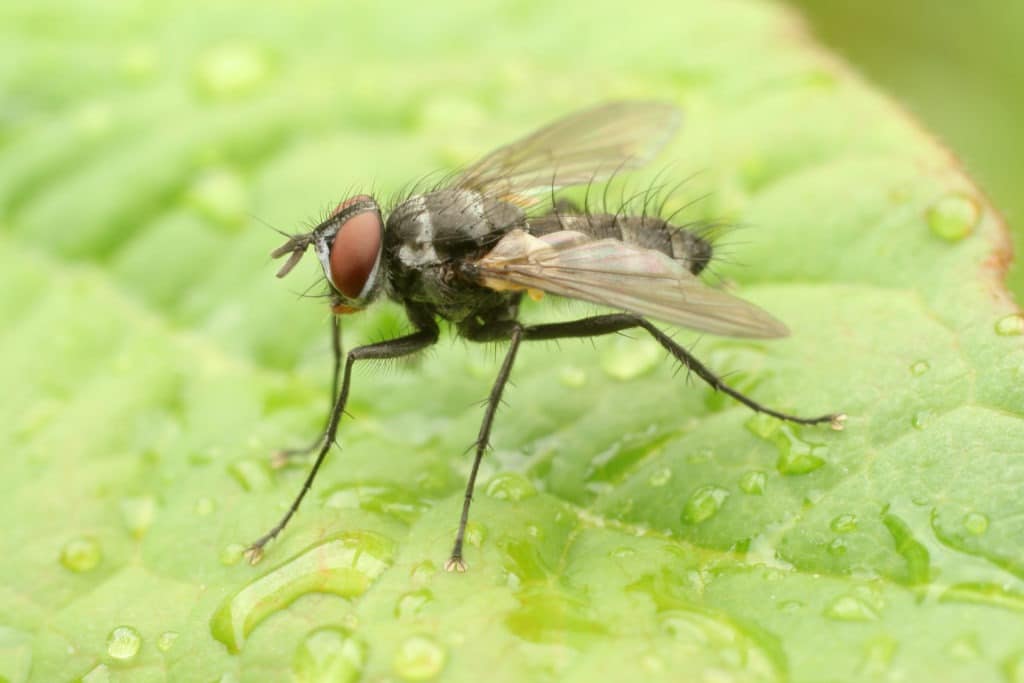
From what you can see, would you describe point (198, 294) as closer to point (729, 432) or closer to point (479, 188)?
point (479, 188)

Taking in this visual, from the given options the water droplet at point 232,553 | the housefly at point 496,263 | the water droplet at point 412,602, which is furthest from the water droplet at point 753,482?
the water droplet at point 232,553

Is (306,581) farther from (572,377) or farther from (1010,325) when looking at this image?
(1010,325)

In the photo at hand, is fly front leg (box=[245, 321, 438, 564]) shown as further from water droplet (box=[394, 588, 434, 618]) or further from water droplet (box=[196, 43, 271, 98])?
water droplet (box=[196, 43, 271, 98])

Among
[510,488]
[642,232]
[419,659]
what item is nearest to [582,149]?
[642,232]

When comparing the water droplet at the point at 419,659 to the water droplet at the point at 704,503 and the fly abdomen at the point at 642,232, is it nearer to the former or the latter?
the water droplet at the point at 704,503

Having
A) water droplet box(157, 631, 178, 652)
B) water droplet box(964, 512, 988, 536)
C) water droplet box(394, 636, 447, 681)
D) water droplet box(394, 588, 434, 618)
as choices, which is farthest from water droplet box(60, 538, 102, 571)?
water droplet box(964, 512, 988, 536)

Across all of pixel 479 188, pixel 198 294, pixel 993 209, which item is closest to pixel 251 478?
pixel 198 294
